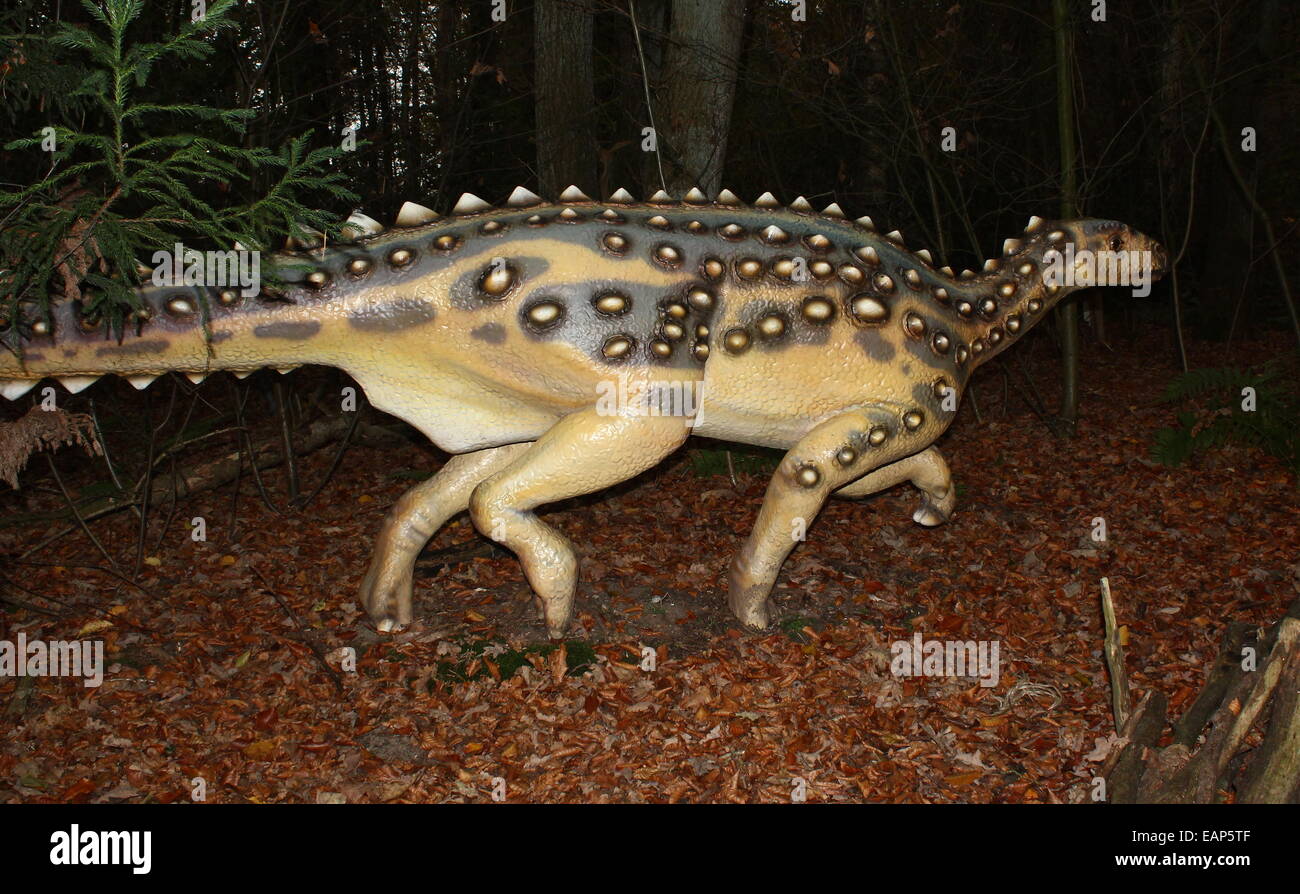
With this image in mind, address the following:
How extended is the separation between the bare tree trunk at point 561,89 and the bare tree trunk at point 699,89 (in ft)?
2.45

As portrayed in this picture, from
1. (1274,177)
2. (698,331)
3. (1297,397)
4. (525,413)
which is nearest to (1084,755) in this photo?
(698,331)

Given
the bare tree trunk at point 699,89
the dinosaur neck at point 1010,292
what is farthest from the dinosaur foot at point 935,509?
the bare tree trunk at point 699,89

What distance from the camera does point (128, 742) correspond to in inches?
165

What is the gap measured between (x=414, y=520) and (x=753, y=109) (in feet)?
22.8

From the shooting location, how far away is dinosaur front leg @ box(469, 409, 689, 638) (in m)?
4.05

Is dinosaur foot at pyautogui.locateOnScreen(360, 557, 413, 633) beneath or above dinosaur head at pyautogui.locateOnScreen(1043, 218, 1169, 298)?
beneath

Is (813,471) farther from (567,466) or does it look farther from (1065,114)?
(1065,114)

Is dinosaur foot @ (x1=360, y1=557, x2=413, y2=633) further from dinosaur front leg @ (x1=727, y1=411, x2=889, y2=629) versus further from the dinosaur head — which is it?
the dinosaur head

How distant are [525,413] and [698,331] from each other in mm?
855

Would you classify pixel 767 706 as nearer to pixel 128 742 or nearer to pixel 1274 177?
pixel 128 742

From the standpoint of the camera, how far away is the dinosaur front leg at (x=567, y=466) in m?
4.05

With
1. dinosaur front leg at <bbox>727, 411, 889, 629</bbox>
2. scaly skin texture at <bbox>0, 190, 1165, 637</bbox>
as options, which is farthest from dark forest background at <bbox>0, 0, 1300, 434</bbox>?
dinosaur front leg at <bbox>727, 411, 889, 629</bbox>

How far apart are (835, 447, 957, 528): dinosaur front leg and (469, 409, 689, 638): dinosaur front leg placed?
4.26 feet

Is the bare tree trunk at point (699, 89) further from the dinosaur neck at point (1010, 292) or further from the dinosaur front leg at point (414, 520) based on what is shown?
the dinosaur front leg at point (414, 520)
